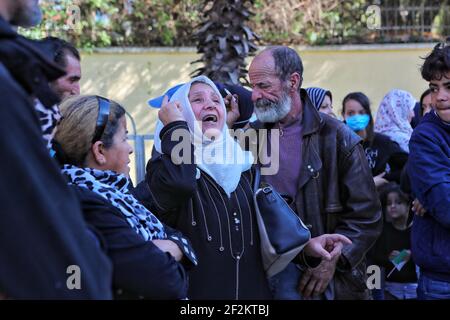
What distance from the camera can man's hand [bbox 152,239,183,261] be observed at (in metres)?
2.49

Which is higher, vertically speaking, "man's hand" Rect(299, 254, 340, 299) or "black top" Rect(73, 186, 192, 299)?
"black top" Rect(73, 186, 192, 299)

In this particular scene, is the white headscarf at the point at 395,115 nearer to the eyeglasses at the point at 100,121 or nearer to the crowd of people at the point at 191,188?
the crowd of people at the point at 191,188

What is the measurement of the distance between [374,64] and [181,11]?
11.0 feet

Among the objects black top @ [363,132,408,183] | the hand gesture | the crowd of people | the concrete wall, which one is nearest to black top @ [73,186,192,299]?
the crowd of people

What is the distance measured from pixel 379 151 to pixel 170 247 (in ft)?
11.7

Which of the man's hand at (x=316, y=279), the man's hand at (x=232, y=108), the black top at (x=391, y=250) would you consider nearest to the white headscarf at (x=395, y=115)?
the black top at (x=391, y=250)

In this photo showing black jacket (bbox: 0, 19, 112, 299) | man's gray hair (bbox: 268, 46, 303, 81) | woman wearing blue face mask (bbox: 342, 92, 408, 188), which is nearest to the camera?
black jacket (bbox: 0, 19, 112, 299)

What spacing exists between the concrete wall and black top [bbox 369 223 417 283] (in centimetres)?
594

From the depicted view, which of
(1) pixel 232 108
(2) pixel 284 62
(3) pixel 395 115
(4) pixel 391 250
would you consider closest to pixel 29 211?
(2) pixel 284 62

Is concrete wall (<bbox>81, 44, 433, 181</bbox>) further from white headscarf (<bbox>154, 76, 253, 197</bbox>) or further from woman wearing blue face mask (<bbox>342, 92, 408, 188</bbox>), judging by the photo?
white headscarf (<bbox>154, 76, 253, 197</bbox>)

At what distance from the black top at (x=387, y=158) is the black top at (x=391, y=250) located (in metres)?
0.45

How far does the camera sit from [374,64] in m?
11.4

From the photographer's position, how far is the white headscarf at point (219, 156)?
322 centimetres

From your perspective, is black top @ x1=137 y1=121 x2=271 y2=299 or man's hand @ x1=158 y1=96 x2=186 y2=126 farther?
black top @ x1=137 y1=121 x2=271 y2=299
